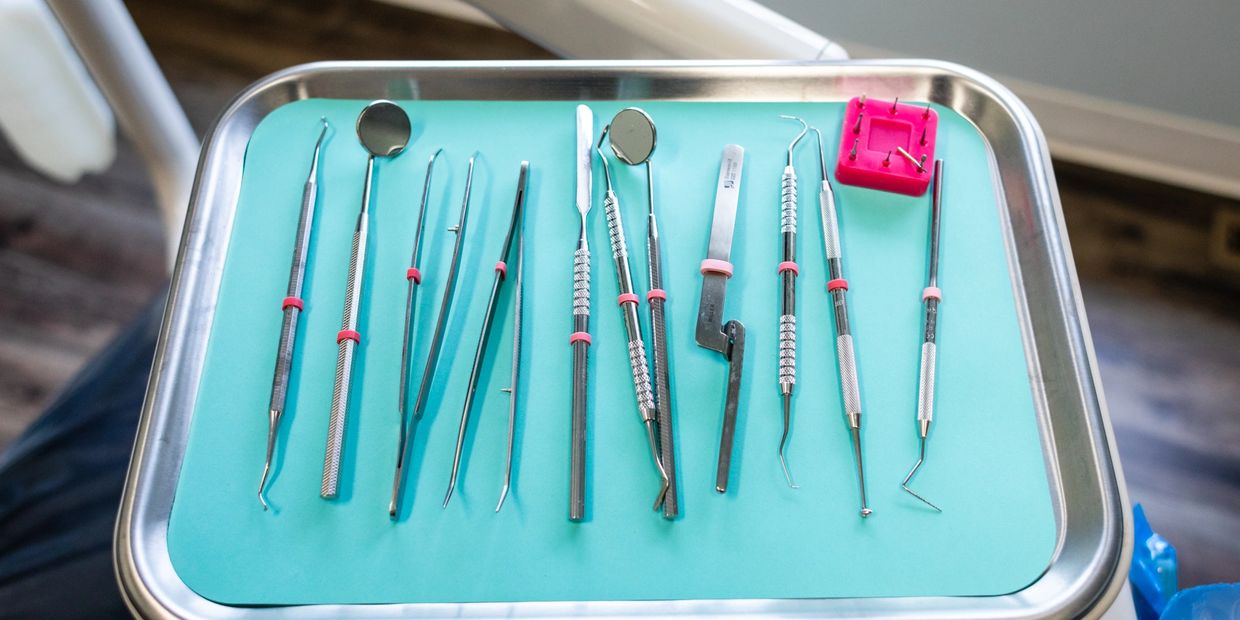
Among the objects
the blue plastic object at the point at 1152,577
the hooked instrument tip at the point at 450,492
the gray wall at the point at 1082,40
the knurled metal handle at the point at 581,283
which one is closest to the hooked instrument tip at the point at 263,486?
the hooked instrument tip at the point at 450,492

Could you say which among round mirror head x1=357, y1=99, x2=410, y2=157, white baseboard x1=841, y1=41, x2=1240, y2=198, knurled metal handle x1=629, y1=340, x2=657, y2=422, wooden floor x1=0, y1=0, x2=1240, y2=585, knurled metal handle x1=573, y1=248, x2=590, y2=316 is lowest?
wooden floor x1=0, y1=0, x2=1240, y2=585

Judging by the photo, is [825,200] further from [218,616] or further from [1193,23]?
[1193,23]

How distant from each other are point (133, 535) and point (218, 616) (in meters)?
0.08

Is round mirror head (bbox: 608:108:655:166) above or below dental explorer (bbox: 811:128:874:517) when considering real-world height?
above

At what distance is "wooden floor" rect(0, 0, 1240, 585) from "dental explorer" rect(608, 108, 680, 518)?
3.27 ft

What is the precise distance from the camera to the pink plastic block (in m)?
0.77

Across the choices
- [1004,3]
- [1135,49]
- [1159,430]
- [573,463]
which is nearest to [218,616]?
[573,463]

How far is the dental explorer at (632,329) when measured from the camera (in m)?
0.65

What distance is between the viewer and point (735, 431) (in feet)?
2.19

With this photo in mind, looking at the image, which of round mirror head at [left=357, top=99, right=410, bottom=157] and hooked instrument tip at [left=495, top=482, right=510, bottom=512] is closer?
hooked instrument tip at [left=495, top=482, right=510, bottom=512]

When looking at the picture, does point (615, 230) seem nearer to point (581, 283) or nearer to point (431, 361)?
point (581, 283)

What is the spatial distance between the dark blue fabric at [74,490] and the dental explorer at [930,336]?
2.16 ft

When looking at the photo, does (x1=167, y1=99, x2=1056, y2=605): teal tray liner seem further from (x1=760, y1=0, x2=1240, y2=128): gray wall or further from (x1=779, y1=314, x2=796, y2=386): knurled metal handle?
(x1=760, y1=0, x2=1240, y2=128): gray wall

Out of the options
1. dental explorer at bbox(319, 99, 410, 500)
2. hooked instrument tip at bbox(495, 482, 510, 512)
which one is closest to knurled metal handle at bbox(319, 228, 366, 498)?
dental explorer at bbox(319, 99, 410, 500)
